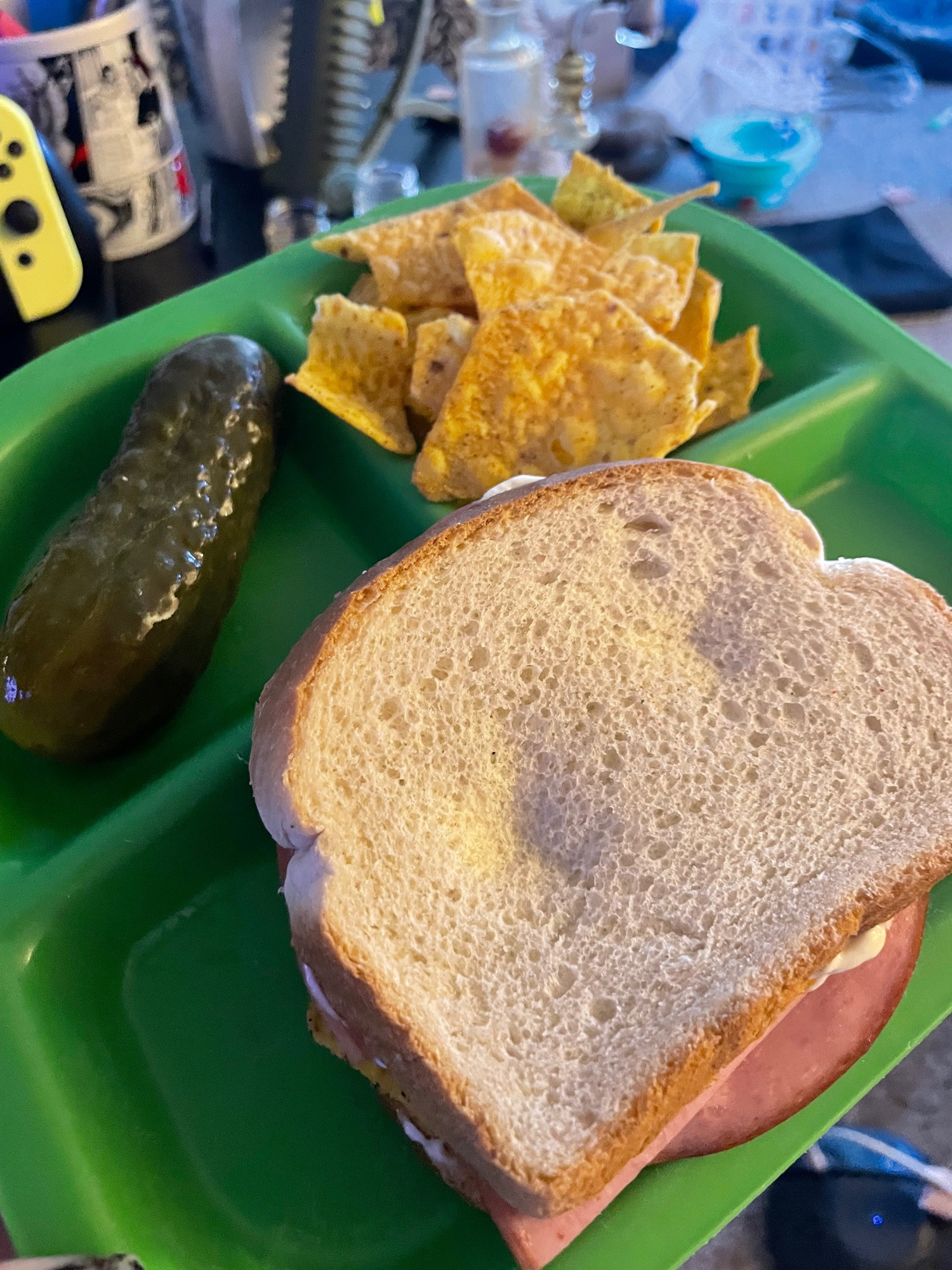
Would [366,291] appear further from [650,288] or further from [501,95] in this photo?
[501,95]

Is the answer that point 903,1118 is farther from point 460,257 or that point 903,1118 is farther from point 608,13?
point 608,13

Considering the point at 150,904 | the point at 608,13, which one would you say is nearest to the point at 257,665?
the point at 150,904

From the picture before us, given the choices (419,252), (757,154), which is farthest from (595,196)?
(757,154)

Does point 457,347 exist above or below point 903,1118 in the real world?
above

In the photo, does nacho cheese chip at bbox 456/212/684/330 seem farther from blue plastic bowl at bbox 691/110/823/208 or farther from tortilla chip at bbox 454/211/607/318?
blue plastic bowl at bbox 691/110/823/208

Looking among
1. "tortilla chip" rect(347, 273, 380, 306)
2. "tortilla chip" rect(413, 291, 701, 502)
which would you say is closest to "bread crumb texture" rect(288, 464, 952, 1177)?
"tortilla chip" rect(413, 291, 701, 502)
